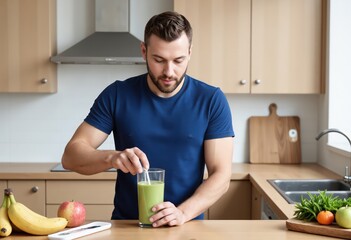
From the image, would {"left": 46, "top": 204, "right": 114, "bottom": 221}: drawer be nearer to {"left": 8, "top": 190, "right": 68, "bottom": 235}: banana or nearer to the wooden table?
the wooden table

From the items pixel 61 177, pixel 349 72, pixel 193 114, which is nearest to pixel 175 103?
pixel 193 114

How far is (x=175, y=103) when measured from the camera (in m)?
2.36

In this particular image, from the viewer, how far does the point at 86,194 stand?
3.83 m

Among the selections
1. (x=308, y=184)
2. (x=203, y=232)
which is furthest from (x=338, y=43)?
(x=203, y=232)

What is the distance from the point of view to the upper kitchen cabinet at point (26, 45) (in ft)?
13.0

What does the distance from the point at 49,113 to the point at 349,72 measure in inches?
82.7

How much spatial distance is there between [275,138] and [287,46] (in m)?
0.71

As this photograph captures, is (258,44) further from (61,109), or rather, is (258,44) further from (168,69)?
(168,69)

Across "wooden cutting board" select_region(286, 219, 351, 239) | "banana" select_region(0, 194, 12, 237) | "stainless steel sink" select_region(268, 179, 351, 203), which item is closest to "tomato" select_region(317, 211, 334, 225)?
"wooden cutting board" select_region(286, 219, 351, 239)

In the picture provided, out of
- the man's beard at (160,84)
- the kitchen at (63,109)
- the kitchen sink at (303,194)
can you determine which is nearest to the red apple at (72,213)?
the man's beard at (160,84)

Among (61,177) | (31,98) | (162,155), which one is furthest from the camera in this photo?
(31,98)

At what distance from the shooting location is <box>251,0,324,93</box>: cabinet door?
3963 millimetres

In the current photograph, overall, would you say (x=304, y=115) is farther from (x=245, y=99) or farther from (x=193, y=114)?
(x=193, y=114)

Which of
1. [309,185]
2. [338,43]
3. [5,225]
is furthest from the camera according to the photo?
[338,43]
